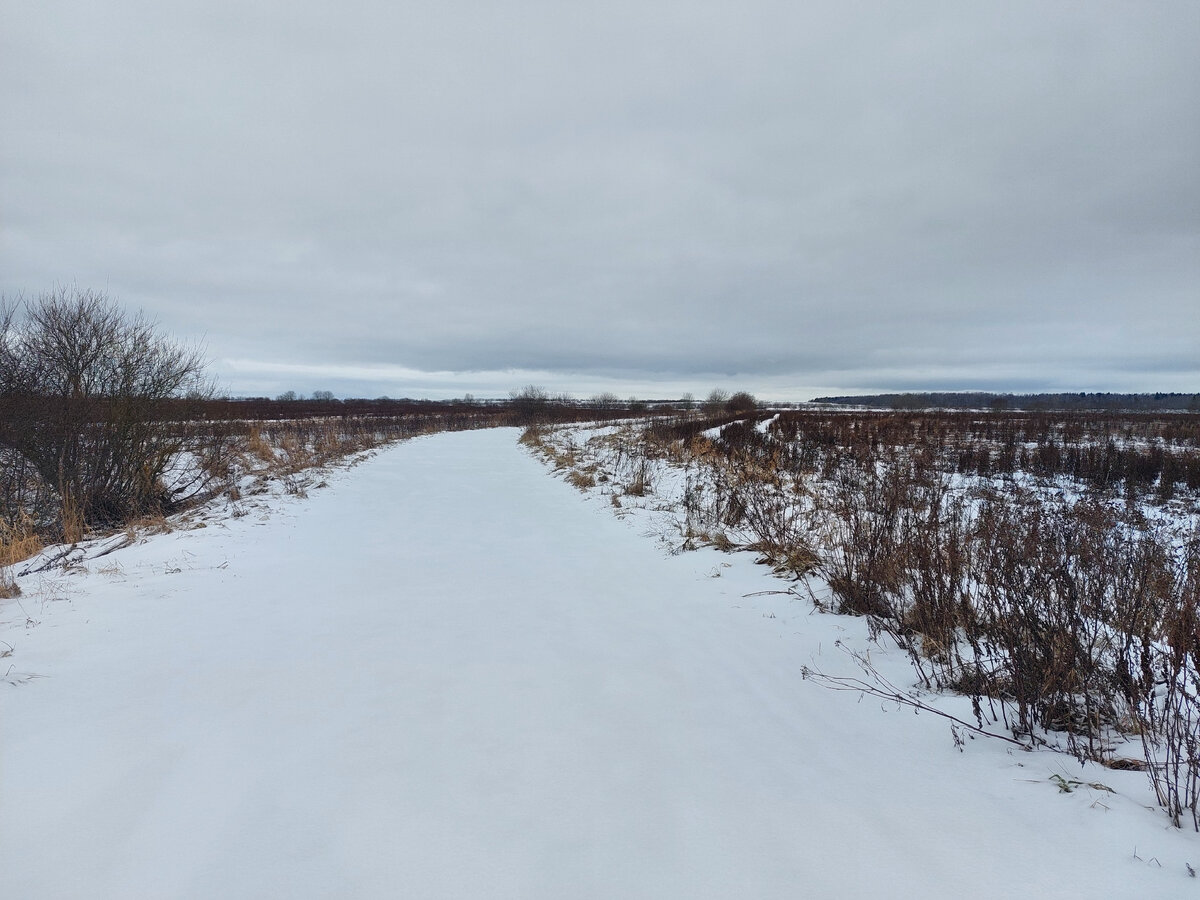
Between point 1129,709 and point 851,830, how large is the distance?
1.66 m

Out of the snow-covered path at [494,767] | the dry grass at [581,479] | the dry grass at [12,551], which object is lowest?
the snow-covered path at [494,767]

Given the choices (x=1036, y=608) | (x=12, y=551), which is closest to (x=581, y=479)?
(x=12, y=551)

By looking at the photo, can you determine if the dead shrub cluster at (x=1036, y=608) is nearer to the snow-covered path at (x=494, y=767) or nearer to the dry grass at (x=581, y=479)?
the snow-covered path at (x=494, y=767)

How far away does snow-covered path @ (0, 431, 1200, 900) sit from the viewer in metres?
1.83

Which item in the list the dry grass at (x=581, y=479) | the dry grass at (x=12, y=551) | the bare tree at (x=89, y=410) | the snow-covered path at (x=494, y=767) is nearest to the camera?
the snow-covered path at (x=494, y=767)

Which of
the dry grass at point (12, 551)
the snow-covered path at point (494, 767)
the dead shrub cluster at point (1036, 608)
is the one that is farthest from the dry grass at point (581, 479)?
the dry grass at point (12, 551)

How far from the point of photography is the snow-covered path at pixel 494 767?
1827 millimetres

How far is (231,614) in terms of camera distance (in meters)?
4.22

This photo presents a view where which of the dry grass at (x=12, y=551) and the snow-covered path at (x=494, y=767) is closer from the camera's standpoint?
the snow-covered path at (x=494, y=767)

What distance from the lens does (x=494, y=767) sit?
2400 millimetres

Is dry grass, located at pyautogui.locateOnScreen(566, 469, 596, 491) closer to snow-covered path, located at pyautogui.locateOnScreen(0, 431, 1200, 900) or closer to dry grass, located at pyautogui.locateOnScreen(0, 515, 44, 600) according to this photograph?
snow-covered path, located at pyautogui.locateOnScreen(0, 431, 1200, 900)

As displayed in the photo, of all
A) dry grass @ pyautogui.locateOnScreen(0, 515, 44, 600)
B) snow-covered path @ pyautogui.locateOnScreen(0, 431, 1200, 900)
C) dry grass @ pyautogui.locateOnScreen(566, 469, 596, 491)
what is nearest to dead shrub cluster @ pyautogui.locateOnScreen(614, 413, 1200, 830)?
snow-covered path @ pyautogui.locateOnScreen(0, 431, 1200, 900)

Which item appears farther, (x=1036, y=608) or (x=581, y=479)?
(x=581, y=479)

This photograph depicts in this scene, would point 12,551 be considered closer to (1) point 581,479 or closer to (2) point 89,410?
(2) point 89,410
